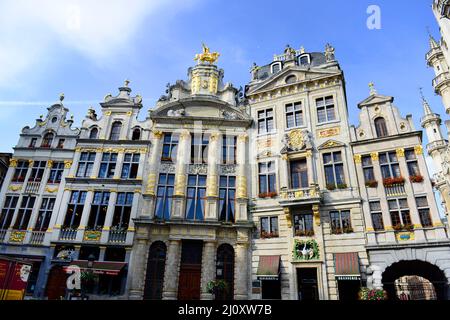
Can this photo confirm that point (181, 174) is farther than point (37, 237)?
Yes

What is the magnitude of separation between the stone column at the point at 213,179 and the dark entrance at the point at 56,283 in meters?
11.0

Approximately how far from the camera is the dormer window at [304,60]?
87.9ft

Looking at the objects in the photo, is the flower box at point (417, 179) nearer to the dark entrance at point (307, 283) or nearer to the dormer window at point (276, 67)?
the dark entrance at point (307, 283)

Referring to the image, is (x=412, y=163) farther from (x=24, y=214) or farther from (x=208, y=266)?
(x=24, y=214)

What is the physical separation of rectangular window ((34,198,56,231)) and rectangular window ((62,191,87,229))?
1.42 meters

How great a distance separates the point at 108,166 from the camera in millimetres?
24484

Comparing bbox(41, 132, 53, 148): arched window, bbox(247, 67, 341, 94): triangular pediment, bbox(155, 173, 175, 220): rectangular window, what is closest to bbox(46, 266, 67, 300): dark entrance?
bbox(155, 173, 175, 220): rectangular window

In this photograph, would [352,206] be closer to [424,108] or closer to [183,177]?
[183,177]

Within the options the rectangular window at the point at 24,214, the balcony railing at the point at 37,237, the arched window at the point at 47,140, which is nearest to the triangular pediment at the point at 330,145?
the balcony railing at the point at 37,237

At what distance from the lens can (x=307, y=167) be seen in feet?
72.6

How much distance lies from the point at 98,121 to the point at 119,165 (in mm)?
5094

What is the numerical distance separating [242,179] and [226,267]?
6.80 meters

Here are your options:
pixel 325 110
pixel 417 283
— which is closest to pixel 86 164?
pixel 325 110

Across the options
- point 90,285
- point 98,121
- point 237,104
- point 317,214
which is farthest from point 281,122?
point 90,285
